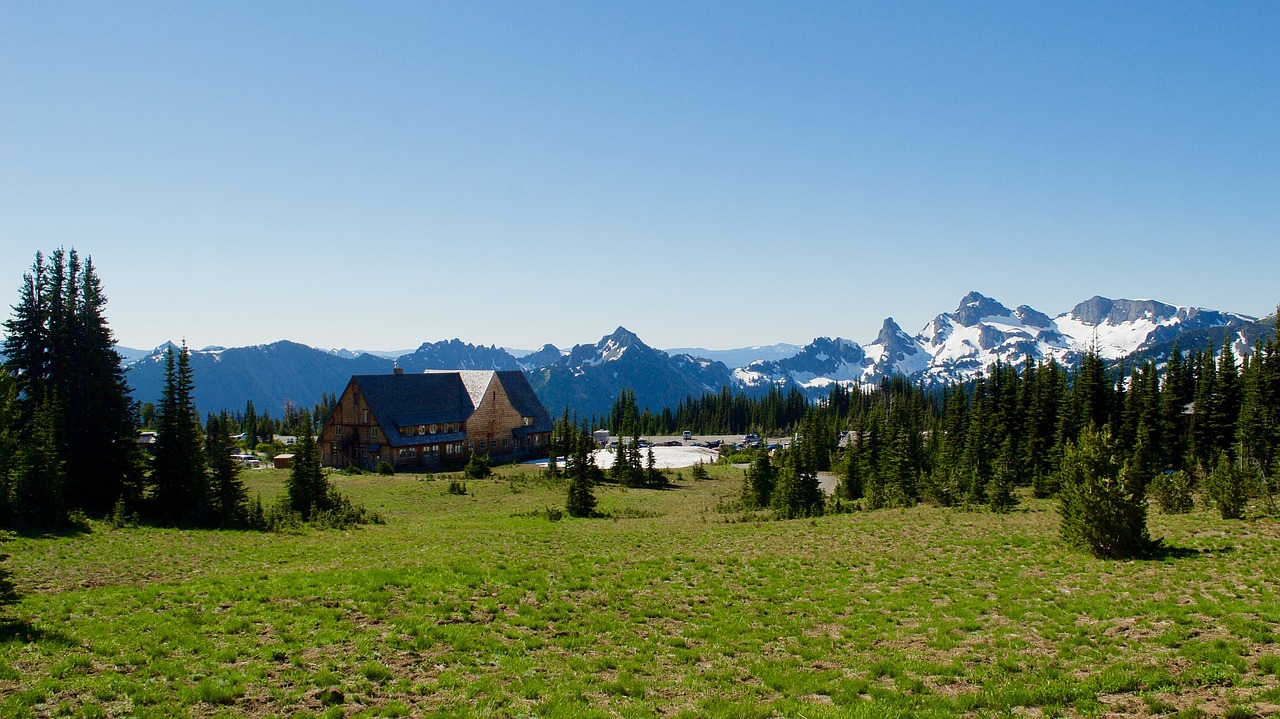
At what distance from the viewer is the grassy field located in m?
11.4

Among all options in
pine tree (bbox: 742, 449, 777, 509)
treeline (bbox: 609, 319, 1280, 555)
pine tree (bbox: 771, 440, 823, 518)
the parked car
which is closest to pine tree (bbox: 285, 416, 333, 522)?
pine tree (bbox: 742, 449, 777, 509)

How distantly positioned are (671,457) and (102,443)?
73.9 metres

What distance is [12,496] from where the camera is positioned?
28.6 m

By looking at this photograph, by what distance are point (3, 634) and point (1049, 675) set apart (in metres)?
20.9

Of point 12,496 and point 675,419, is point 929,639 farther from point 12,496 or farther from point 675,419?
point 675,419

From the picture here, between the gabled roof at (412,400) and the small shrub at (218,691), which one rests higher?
the gabled roof at (412,400)

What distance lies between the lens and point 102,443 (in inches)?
1437

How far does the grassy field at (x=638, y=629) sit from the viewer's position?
11.4 m

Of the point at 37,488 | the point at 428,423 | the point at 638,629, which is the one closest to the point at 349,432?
the point at 428,423

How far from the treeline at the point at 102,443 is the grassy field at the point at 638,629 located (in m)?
6.12

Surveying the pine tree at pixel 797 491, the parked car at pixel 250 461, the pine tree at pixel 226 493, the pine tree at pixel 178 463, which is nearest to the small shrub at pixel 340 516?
A: the pine tree at pixel 226 493

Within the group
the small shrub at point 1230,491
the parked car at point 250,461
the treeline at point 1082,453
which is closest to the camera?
the treeline at point 1082,453

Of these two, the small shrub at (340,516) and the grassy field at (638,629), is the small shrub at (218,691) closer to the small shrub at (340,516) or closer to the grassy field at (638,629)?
the grassy field at (638,629)

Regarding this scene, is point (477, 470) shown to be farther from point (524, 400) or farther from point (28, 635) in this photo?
point (28, 635)
